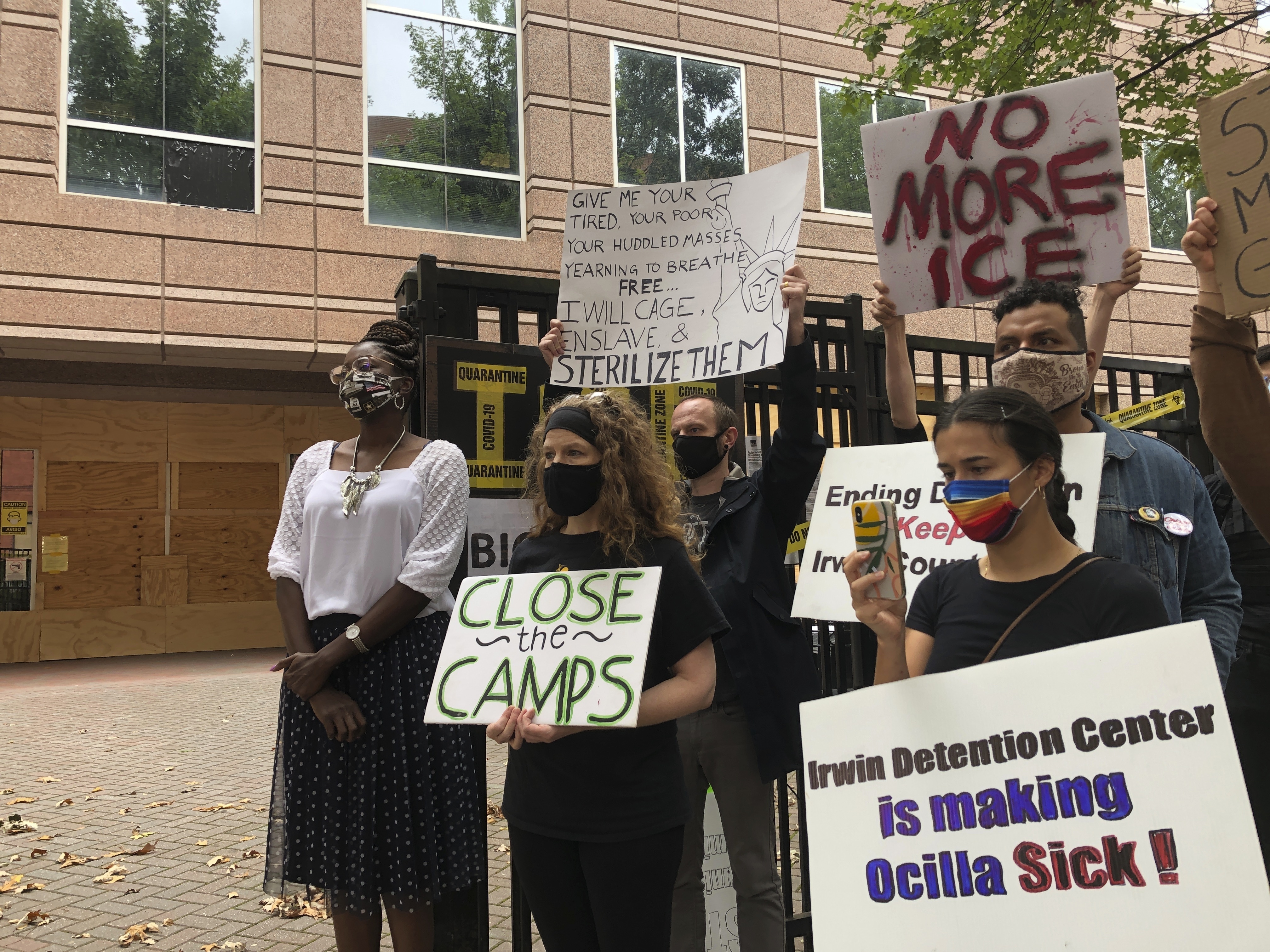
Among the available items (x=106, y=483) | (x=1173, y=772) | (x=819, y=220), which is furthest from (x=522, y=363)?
(x=106, y=483)

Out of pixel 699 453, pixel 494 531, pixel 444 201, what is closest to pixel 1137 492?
pixel 699 453

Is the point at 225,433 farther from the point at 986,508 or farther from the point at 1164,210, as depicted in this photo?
the point at 1164,210

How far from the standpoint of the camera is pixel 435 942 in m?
3.51

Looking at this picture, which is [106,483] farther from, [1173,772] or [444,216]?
[1173,772]

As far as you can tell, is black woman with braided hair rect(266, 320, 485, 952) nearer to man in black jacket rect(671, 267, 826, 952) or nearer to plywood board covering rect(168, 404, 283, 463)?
man in black jacket rect(671, 267, 826, 952)

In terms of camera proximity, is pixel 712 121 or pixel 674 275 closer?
pixel 674 275

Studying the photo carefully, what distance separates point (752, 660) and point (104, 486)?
1393 centimetres

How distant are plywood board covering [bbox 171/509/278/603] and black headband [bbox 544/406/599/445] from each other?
43.2 feet

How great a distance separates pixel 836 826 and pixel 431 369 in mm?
2293

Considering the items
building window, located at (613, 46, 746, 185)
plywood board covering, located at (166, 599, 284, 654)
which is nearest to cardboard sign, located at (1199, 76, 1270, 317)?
building window, located at (613, 46, 746, 185)

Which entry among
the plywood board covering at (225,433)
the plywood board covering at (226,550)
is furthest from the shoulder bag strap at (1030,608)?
the plywood board covering at (225,433)

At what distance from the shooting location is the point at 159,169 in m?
12.1

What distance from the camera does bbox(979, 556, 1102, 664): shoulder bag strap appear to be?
1.93 m

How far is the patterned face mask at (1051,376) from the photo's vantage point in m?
2.44
